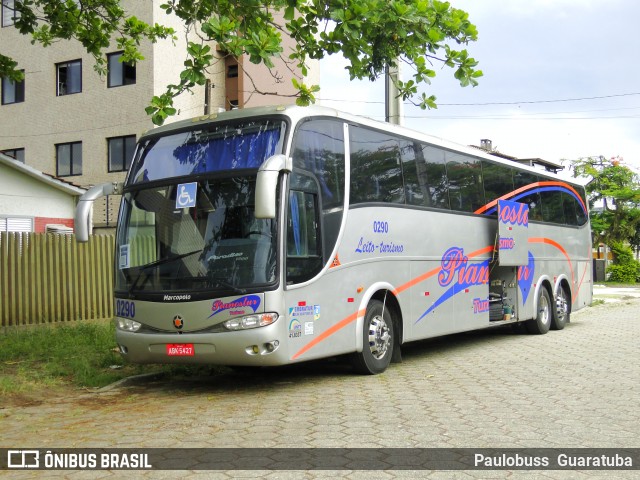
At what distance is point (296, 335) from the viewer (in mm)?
8656

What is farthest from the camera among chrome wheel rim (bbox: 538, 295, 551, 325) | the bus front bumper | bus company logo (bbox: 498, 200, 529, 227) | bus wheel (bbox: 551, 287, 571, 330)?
bus wheel (bbox: 551, 287, 571, 330)

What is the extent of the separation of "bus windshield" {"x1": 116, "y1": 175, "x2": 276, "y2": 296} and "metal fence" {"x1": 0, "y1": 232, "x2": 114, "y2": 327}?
230 inches

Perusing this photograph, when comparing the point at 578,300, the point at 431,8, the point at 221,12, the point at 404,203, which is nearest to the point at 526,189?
the point at 578,300

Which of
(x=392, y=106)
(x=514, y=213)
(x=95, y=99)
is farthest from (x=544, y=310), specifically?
(x=95, y=99)

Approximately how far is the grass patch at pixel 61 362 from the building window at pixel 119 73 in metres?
17.9

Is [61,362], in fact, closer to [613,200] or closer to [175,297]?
[175,297]

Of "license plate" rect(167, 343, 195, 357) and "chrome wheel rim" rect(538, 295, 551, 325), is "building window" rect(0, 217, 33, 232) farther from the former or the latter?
"license plate" rect(167, 343, 195, 357)

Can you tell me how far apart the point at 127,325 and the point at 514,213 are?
800 cm

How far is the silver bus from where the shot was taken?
8.45 m

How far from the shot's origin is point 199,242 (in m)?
8.68

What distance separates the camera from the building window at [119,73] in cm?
2990

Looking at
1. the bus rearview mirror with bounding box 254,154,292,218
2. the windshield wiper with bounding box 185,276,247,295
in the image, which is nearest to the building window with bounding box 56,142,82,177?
the windshield wiper with bounding box 185,276,247,295

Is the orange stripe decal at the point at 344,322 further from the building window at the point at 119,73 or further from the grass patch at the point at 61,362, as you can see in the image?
the building window at the point at 119,73

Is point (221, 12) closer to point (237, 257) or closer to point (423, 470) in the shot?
point (237, 257)
